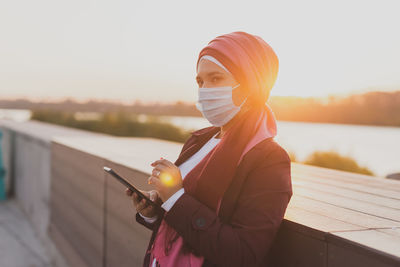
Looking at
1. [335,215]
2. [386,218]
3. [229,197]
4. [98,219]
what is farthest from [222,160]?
[98,219]

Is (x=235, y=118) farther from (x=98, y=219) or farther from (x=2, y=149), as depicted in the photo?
(x=2, y=149)

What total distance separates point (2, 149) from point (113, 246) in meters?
6.82

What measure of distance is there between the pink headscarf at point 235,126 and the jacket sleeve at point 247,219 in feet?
0.27

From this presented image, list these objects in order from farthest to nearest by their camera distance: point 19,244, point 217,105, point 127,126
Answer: point 127,126 → point 19,244 → point 217,105

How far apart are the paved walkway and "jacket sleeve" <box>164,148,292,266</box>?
456cm

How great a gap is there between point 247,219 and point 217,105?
18.3 inches

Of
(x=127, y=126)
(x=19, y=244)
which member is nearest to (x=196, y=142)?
(x=19, y=244)

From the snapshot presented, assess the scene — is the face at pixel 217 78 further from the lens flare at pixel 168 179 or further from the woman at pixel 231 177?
the lens flare at pixel 168 179

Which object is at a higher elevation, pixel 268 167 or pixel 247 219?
pixel 268 167

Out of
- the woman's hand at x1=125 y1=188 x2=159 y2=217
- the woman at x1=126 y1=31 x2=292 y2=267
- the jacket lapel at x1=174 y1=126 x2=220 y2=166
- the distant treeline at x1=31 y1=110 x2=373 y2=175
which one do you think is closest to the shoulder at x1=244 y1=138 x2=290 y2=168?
the woman at x1=126 y1=31 x2=292 y2=267

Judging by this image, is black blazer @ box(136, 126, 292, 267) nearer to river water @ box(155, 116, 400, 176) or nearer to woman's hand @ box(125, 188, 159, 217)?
woman's hand @ box(125, 188, 159, 217)

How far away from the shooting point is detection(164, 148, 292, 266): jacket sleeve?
1.40 meters

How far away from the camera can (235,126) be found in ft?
5.25

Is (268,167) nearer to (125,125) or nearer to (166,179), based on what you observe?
(166,179)
